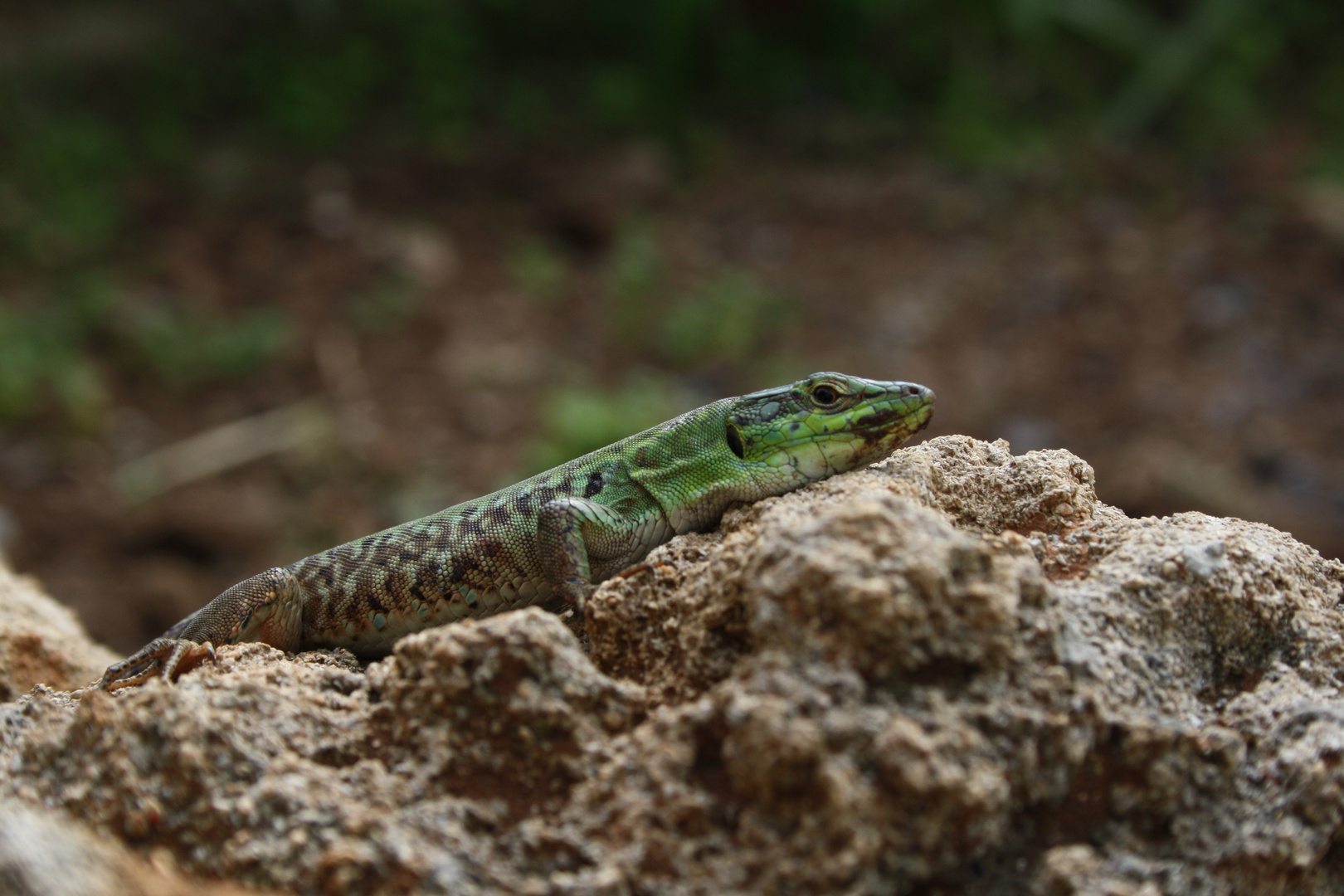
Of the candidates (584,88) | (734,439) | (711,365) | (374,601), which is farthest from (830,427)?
(584,88)

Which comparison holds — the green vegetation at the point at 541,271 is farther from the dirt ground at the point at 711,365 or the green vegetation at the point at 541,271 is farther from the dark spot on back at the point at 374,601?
the dark spot on back at the point at 374,601

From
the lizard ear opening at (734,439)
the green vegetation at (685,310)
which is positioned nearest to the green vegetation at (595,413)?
the green vegetation at (685,310)

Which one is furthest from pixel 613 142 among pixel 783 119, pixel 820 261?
pixel 820 261

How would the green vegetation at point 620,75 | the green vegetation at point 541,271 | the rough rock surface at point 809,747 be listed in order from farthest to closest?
the green vegetation at point 620,75
the green vegetation at point 541,271
the rough rock surface at point 809,747

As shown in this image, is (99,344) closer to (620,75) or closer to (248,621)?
(620,75)

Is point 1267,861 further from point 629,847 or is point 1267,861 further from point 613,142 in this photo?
point 613,142

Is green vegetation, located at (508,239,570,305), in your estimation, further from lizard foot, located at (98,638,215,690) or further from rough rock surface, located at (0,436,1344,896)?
rough rock surface, located at (0,436,1344,896)

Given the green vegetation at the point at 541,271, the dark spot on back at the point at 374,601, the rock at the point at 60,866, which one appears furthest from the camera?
the green vegetation at the point at 541,271
